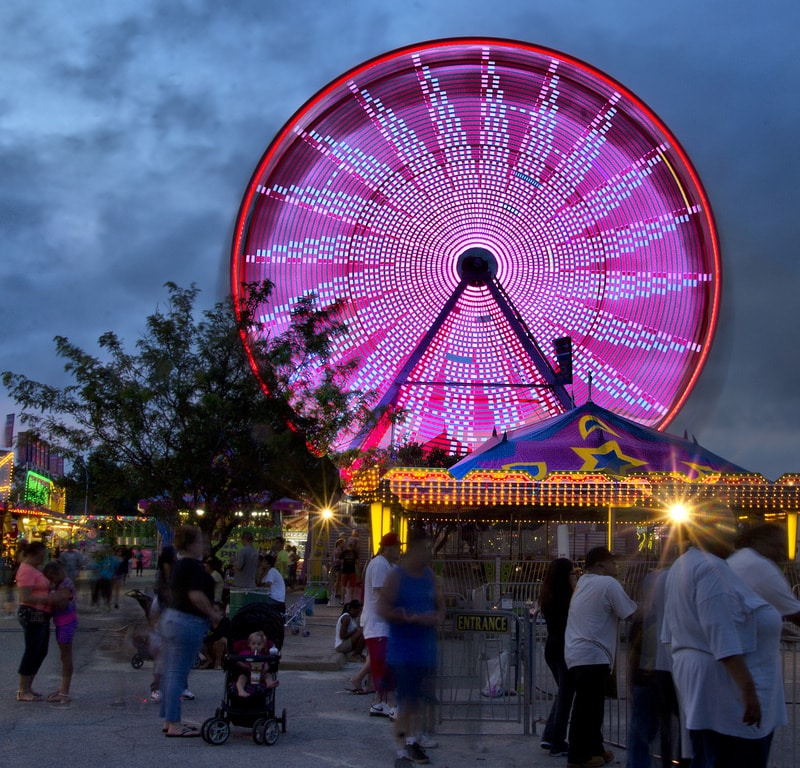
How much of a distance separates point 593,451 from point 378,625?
12476 millimetres

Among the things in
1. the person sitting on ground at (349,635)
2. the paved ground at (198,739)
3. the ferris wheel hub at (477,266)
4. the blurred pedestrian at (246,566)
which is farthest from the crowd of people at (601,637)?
the ferris wheel hub at (477,266)

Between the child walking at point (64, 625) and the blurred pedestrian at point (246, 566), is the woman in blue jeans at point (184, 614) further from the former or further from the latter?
the blurred pedestrian at point (246, 566)

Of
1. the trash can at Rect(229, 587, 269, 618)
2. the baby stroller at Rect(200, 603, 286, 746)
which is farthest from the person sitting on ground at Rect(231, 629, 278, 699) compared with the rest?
the trash can at Rect(229, 587, 269, 618)

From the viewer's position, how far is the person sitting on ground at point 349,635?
11594mm

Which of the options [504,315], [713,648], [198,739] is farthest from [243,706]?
[504,315]

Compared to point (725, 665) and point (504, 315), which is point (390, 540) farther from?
point (504, 315)

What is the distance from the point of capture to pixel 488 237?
23641 millimetres

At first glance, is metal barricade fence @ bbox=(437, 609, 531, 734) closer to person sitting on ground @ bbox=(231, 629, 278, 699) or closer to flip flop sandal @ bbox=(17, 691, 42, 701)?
person sitting on ground @ bbox=(231, 629, 278, 699)

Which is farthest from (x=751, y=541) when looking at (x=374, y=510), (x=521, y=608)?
(x=374, y=510)

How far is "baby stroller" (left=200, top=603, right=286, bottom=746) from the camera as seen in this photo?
7090mm

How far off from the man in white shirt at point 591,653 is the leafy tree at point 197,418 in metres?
11.4

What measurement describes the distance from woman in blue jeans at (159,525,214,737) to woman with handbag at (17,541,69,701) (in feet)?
5.45

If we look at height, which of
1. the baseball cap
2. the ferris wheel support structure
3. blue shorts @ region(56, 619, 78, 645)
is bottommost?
blue shorts @ region(56, 619, 78, 645)

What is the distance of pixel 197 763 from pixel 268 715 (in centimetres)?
91
